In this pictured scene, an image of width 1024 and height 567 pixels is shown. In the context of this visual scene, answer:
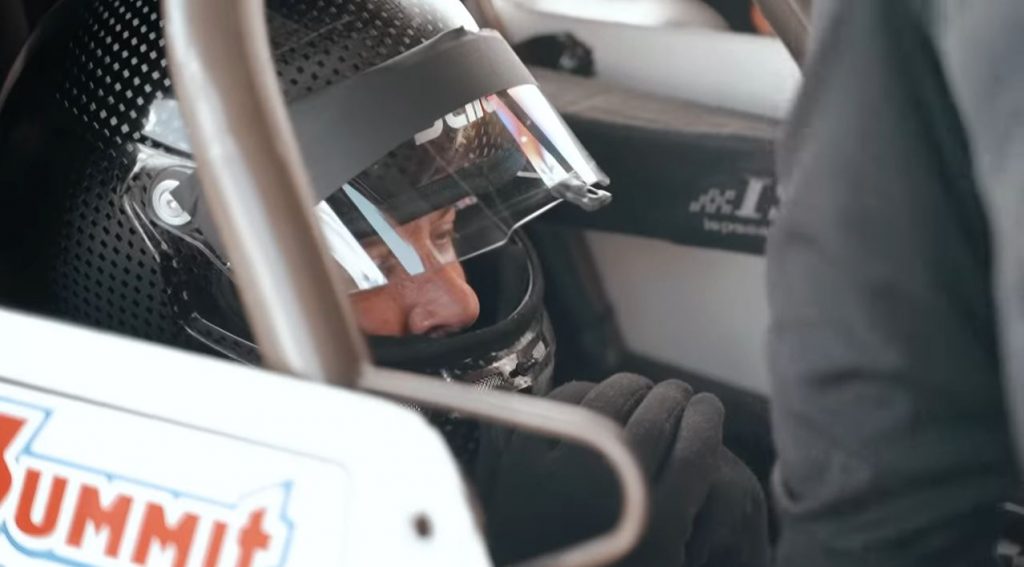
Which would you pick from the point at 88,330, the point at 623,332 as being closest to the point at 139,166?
the point at 88,330

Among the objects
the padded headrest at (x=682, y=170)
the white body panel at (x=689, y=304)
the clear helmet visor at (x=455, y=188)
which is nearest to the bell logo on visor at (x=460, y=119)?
the clear helmet visor at (x=455, y=188)

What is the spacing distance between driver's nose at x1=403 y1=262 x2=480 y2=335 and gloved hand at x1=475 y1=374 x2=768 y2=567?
4.0 inches

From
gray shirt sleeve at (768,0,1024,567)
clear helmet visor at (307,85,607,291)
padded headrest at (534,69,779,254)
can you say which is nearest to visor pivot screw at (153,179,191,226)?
clear helmet visor at (307,85,607,291)

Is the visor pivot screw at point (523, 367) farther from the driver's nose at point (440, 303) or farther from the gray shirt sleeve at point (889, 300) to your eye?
the gray shirt sleeve at point (889, 300)

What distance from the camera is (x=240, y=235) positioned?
554 millimetres

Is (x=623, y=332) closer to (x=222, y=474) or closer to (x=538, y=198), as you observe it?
(x=538, y=198)

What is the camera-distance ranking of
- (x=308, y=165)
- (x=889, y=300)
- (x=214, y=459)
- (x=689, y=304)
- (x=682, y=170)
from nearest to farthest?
(x=889, y=300) → (x=214, y=459) → (x=308, y=165) → (x=682, y=170) → (x=689, y=304)

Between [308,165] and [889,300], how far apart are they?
405mm

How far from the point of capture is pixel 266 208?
0.55 meters

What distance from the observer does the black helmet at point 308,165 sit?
31.1 inches

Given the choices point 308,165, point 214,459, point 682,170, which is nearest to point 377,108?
point 308,165

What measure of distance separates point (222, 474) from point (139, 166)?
32 cm

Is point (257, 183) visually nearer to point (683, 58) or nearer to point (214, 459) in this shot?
point (214, 459)

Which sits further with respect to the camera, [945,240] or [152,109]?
[152,109]
